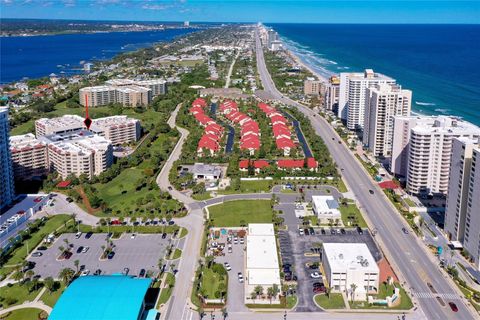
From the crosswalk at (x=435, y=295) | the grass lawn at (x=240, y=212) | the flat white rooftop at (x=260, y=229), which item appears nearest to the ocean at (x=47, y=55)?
the grass lawn at (x=240, y=212)

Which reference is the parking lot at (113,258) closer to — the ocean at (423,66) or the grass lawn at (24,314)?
the grass lawn at (24,314)

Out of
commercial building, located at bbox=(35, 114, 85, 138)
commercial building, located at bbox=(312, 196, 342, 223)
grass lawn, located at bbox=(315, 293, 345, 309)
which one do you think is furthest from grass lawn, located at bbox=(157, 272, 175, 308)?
commercial building, located at bbox=(35, 114, 85, 138)

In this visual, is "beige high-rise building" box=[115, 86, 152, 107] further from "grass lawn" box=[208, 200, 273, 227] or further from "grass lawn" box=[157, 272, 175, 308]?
"grass lawn" box=[157, 272, 175, 308]

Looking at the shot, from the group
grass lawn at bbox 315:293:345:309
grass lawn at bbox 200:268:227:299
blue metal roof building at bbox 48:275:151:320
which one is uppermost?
blue metal roof building at bbox 48:275:151:320

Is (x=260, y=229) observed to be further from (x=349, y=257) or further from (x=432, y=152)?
(x=432, y=152)

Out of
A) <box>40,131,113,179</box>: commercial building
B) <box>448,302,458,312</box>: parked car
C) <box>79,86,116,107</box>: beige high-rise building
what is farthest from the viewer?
<box>79,86,116,107</box>: beige high-rise building

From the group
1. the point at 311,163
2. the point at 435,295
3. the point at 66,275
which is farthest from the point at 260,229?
the point at 311,163
